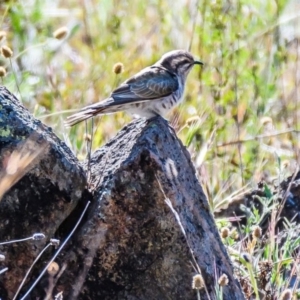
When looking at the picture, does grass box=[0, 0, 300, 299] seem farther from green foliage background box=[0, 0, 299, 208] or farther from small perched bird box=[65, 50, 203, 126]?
small perched bird box=[65, 50, 203, 126]

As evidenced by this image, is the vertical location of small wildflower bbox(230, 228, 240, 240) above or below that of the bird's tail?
below

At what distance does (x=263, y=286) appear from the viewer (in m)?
5.49

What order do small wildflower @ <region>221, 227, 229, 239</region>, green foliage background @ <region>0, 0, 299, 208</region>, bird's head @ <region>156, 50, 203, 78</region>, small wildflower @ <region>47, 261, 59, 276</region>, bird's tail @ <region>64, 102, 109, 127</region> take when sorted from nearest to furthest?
small wildflower @ <region>47, 261, 59, 276</region> < small wildflower @ <region>221, 227, 229, 239</region> < bird's tail @ <region>64, 102, 109, 127</region> < bird's head @ <region>156, 50, 203, 78</region> < green foliage background @ <region>0, 0, 299, 208</region>

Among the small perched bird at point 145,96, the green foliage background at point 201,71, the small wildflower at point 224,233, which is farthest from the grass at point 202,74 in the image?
the small wildflower at point 224,233

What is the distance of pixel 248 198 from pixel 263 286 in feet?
4.59

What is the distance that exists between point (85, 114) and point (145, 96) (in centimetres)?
60

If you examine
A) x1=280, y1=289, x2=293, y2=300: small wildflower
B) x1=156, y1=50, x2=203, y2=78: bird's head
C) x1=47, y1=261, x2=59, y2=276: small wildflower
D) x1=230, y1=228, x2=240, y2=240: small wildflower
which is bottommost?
x1=230, y1=228, x2=240, y2=240: small wildflower

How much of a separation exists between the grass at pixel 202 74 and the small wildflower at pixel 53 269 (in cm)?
199

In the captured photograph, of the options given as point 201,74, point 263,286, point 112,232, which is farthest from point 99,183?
point 201,74

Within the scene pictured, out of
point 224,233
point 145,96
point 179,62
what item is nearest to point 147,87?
point 145,96

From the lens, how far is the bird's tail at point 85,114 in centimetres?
636

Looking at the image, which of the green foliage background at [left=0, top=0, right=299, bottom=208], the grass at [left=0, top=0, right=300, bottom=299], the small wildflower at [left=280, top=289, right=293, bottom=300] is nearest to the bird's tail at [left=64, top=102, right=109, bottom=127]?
the grass at [left=0, top=0, right=300, bottom=299]

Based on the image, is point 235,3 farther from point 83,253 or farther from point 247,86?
point 83,253

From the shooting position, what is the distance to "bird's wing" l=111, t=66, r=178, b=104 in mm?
6774
